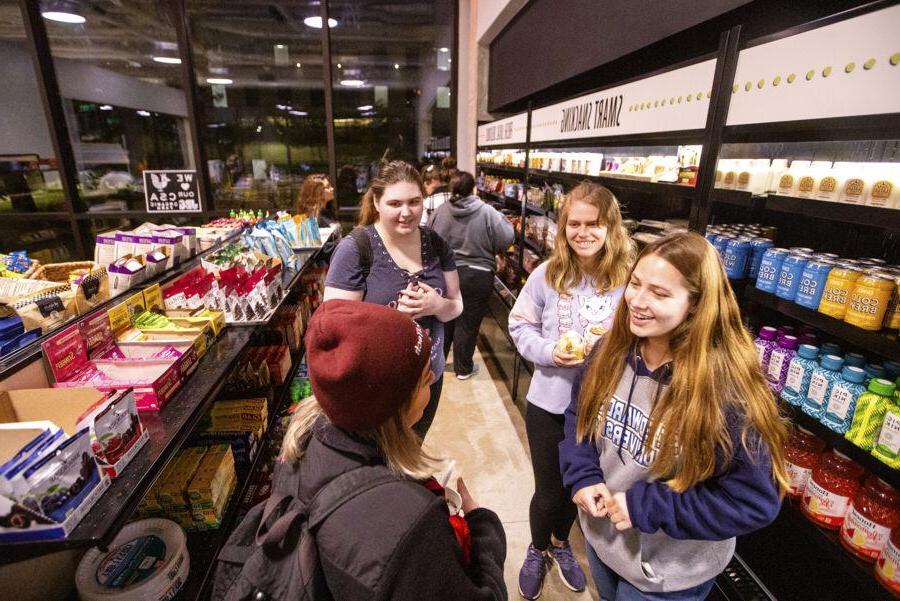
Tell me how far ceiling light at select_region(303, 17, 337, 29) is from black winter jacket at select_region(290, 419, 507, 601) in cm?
617

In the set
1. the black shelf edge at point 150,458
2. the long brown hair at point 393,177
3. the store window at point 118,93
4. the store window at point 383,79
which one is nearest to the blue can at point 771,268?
the long brown hair at point 393,177

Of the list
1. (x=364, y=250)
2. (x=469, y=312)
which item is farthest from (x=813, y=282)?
(x=469, y=312)

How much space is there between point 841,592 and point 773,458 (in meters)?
1.03

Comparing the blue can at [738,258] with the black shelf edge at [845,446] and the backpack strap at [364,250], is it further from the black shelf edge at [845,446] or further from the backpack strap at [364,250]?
the backpack strap at [364,250]

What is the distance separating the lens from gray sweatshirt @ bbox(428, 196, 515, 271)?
3781mm

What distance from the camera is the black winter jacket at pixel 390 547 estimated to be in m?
0.72

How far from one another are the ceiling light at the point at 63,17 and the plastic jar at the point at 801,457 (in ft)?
25.0

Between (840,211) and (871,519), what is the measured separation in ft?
3.02

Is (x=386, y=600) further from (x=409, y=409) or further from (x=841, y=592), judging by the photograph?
(x=841, y=592)

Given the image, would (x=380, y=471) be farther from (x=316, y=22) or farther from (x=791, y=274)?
(x=316, y=22)

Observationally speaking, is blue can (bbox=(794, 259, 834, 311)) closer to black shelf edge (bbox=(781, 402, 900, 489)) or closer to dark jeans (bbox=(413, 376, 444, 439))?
black shelf edge (bbox=(781, 402, 900, 489))

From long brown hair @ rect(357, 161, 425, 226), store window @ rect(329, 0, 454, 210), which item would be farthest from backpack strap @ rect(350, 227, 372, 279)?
store window @ rect(329, 0, 454, 210)

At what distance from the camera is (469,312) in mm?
4000

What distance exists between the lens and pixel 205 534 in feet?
5.18
